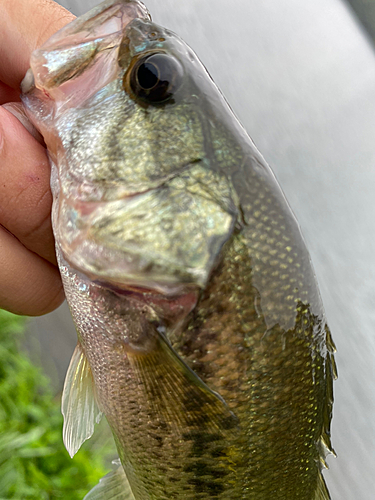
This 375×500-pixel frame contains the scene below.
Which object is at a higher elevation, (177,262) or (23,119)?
(23,119)

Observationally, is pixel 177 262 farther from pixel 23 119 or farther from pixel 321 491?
pixel 321 491

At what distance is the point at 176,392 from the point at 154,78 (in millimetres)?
523

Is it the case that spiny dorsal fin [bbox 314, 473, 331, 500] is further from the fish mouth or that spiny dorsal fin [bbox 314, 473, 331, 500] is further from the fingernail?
the fingernail

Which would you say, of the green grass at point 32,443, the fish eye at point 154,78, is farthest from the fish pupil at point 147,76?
the green grass at point 32,443

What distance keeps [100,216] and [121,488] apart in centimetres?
71

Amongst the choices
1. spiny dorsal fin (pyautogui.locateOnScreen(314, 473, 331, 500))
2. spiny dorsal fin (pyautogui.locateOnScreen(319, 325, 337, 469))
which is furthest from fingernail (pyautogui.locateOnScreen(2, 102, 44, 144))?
spiny dorsal fin (pyautogui.locateOnScreen(314, 473, 331, 500))

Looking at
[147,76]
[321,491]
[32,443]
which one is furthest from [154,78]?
[32,443]

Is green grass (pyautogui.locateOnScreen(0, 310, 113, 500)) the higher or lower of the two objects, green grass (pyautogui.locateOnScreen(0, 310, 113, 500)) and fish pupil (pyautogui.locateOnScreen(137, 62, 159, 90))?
the lower

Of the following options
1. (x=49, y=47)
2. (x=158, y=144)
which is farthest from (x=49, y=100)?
(x=158, y=144)

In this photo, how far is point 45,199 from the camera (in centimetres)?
74

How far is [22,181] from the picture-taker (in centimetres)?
71

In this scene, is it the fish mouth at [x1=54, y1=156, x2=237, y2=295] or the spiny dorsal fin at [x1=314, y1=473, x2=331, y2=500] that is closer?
the fish mouth at [x1=54, y1=156, x2=237, y2=295]

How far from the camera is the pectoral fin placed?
0.61 meters

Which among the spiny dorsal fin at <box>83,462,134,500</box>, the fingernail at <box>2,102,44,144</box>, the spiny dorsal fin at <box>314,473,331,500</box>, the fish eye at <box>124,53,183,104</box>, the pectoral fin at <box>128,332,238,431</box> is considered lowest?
the spiny dorsal fin at <box>83,462,134,500</box>
